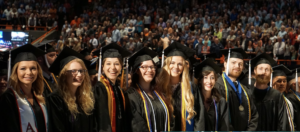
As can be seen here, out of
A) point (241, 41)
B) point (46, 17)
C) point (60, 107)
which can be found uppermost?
point (46, 17)

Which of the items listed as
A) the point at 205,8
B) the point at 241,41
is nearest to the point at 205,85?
the point at 241,41

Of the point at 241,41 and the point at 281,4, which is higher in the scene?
the point at 281,4

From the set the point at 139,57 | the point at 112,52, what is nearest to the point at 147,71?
the point at 139,57

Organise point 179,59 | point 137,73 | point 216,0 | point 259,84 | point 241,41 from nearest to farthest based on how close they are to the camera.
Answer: point 137,73 < point 179,59 < point 259,84 < point 241,41 < point 216,0

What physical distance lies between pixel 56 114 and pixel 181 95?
4.87 ft

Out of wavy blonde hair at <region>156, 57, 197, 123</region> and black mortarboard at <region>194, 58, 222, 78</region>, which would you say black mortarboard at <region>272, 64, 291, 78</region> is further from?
wavy blonde hair at <region>156, 57, 197, 123</region>

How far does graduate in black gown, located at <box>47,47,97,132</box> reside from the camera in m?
3.27

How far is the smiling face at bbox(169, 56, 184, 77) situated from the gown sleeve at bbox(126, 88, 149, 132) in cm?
57

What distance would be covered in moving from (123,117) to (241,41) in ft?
31.2

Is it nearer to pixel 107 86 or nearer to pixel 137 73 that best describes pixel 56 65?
pixel 107 86

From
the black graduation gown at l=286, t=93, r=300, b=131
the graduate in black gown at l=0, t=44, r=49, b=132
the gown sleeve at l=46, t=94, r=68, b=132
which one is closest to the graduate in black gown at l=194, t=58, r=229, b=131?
the black graduation gown at l=286, t=93, r=300, b=131

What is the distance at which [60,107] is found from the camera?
3.29 meters

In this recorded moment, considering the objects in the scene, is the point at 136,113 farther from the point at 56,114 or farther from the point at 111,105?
the point at 56,114

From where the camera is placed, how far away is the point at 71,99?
3377 mm
